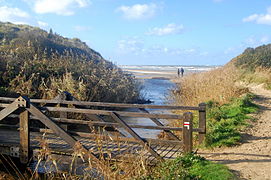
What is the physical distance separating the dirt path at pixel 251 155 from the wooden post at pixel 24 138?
416cm

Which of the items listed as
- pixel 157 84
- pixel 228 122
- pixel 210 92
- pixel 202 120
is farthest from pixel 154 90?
pixel 202 120

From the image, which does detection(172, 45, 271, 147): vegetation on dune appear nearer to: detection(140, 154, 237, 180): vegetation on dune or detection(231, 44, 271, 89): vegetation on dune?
detection(231, 44, 271, 89): vegetation on dune

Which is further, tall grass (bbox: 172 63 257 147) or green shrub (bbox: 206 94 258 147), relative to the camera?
tall grass (bbox: 172 63 257 147)

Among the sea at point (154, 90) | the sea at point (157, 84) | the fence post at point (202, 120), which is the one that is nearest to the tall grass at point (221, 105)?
the fence post at point (202, 120)

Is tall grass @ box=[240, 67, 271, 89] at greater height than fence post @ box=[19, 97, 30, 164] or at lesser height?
greater

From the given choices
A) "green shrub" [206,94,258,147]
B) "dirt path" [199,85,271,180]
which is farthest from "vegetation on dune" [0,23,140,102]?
"dirt path" [199,85,271,180]

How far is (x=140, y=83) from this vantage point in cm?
2286

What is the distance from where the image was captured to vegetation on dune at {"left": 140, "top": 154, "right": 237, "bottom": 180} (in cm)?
584

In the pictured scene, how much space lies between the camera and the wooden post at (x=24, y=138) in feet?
23.3

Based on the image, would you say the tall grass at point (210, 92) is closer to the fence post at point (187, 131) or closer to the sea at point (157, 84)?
the sea at point (157, 84)

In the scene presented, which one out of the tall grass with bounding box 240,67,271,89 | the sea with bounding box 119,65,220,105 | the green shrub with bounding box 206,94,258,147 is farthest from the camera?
the tall grass with bounding box 240,67,271,89

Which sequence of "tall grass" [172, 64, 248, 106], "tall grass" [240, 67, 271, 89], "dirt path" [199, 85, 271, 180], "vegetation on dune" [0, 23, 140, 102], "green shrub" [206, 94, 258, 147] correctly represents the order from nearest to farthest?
"dirt path" [199, 85, 271, 180] < "green shrub" [206, 94, 258, 147] < "vegetation on dune" [0, 23, 140, 102] < "tall grass" [172, 64, 248, 106] < "tall grass" [240, 67, 271, 89]

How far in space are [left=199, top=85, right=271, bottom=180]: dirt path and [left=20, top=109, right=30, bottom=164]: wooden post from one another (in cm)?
416

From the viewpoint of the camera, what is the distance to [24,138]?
734 centimetres
